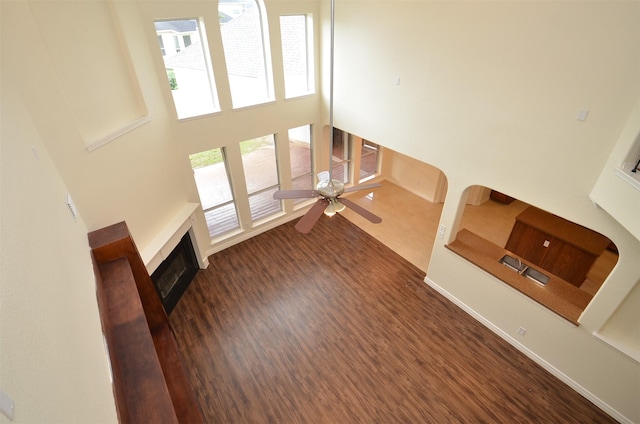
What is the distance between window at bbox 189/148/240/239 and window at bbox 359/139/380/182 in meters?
4.47

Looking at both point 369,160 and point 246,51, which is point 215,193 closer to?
point 246,51

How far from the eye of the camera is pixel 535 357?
17.2ft

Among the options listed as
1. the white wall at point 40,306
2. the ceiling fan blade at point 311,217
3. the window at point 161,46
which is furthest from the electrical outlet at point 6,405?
the window at point 161,46

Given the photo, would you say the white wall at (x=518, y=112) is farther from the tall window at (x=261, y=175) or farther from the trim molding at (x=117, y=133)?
the trim molding at (x=117, y=133)

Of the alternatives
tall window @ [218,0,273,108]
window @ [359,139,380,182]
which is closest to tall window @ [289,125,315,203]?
window @ [359,139,380,182]

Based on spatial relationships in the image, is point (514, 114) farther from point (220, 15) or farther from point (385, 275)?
point (220, 15)

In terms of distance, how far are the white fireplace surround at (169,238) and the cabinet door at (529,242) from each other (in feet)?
22.6

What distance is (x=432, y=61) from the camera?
5.02m

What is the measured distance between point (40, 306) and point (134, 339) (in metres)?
1.97

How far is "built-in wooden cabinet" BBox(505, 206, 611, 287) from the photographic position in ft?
19.0

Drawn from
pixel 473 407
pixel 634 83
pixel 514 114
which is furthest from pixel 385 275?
pixel 634 83

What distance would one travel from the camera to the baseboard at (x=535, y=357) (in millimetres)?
4566

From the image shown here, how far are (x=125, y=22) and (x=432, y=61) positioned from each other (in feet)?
15.2

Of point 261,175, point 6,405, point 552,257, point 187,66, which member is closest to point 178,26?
point 187,66
